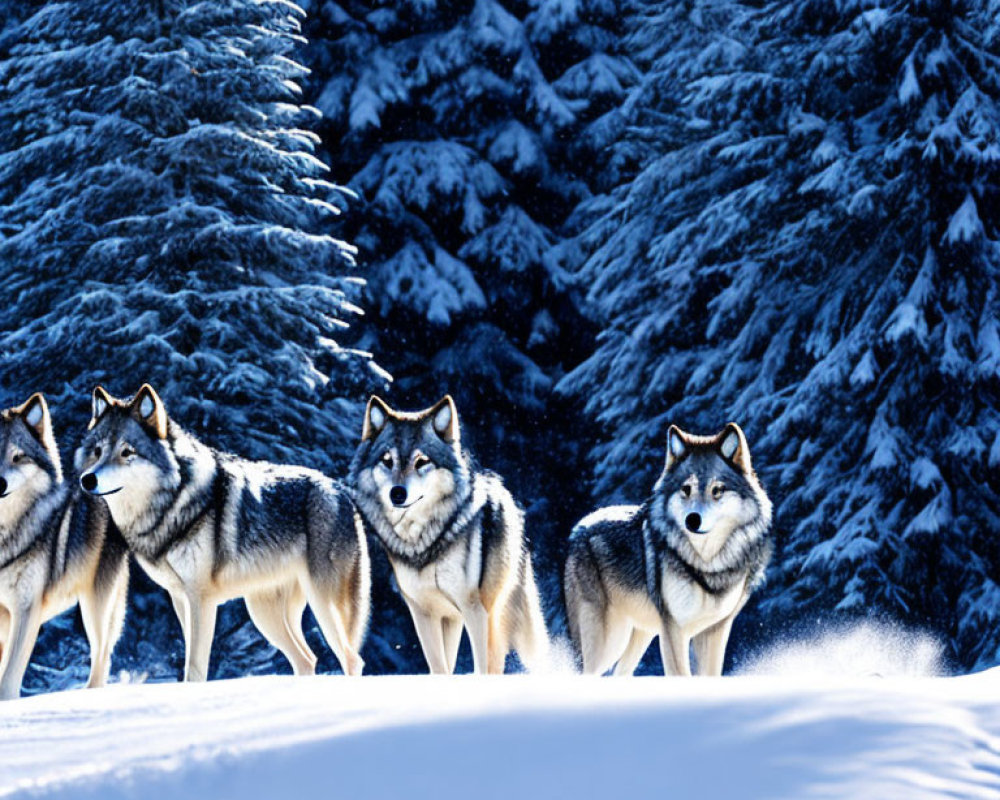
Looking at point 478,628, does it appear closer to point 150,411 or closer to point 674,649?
point 674,649

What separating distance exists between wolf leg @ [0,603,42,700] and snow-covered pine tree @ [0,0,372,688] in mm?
5892

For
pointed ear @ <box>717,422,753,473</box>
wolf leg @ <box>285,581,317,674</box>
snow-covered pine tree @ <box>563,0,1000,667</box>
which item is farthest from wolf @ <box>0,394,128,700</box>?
snow-covered pine tree @ <box>563,0,1000,667</box>

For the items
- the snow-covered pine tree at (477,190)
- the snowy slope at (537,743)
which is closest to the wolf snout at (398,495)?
the snowy slope at (537,743)

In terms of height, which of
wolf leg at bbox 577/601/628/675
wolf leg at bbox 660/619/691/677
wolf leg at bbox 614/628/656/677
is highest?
wolf leg at bbox 660/619/691/677

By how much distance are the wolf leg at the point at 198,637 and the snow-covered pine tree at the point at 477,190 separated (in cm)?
1222

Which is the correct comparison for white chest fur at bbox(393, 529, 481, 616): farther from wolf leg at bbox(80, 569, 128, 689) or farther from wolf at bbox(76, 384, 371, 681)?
wolf leg at bbox(80, 569, 128, 689)

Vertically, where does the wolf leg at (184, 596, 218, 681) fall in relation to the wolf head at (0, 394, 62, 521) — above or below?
below

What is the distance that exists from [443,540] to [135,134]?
8621 millimetres

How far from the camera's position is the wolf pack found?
8.12 meters

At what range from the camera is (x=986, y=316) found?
15242 millimetres

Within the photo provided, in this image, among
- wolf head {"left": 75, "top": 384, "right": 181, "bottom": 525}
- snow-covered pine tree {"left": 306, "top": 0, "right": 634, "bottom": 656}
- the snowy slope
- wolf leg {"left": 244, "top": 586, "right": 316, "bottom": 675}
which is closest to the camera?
the snowy slope

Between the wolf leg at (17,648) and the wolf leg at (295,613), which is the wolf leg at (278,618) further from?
the wolf leg at (17,648)

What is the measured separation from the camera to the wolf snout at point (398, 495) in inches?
321

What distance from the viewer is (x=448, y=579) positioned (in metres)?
8.38
